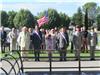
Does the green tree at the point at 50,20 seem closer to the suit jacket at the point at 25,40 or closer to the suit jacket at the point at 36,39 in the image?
the suit jacket at the point at 36,39

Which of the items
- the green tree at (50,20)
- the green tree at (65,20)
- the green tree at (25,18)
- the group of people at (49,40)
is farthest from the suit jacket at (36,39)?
the green tree at (25,18)

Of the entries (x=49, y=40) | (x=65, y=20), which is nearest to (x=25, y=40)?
(x=49, y=40)

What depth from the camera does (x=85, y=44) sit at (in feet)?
78.8

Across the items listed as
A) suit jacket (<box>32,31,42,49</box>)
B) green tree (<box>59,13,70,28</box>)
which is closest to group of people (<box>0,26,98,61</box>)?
suit jacket (<box>32,31,42,49</box>)

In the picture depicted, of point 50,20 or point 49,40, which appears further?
point 50,20

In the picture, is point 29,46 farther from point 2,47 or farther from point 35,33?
point 2,47

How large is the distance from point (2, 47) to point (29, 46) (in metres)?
5.83

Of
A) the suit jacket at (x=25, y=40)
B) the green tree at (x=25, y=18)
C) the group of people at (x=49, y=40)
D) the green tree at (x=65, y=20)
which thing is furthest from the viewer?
the green tree at (x=25, y=18)

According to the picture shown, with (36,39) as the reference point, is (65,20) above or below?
above

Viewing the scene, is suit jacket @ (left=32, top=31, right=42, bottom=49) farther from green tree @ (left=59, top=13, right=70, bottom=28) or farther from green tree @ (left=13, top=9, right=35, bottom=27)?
green tree @ (left=13, top=9, right=35, bottom=27)

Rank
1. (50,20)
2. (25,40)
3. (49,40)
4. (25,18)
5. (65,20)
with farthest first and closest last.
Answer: (25,18) → (50,20) → (65,20) → (49,40) → (25,40)

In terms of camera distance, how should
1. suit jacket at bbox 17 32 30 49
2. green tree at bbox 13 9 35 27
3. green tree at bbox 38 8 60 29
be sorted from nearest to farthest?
suit jacket at bbox 17 32 30 49 → green tree at bbox 38 8 60 29 → green tree at bbox 13 9 35 27

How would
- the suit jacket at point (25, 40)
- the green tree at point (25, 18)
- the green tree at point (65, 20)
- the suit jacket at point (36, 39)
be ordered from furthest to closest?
1. the green tree at point (25, 18)
2. the green tree at point (65, 20)
3. the suit jacket at point (36, 39)
4. the suit jacket at point (25, 40)

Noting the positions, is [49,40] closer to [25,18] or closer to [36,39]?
[36,39]
